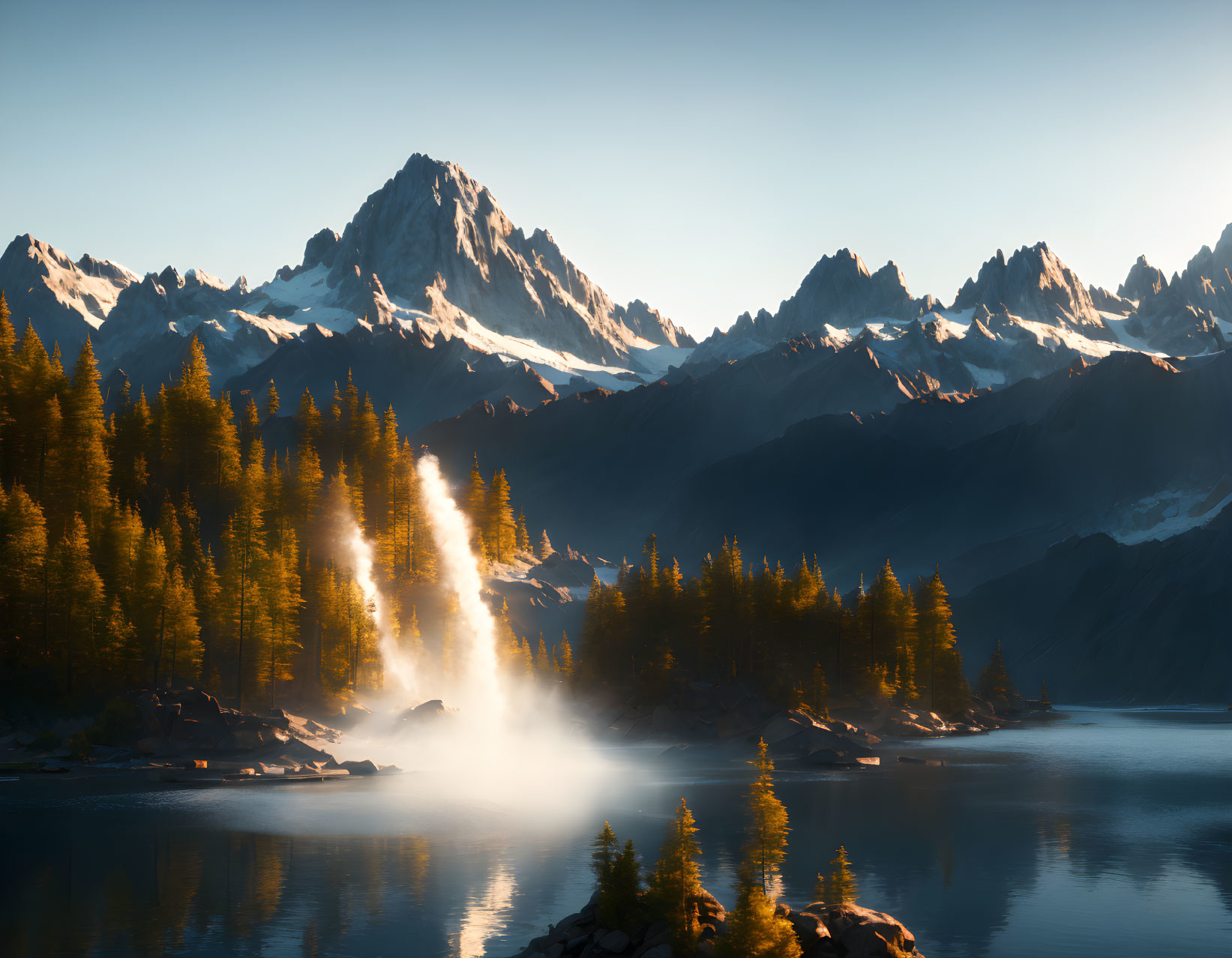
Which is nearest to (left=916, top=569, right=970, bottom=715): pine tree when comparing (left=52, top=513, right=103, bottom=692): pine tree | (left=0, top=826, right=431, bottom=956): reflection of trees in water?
(left=52, top=513, right=103, bottom=692): pine tree

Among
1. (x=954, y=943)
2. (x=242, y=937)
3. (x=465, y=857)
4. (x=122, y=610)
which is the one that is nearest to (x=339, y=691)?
(x=122, y=610)

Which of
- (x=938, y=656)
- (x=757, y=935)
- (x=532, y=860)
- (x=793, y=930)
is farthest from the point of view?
(x=938, y=656)

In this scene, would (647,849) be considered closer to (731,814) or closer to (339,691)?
(731,814)

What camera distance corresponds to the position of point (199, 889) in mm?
50562

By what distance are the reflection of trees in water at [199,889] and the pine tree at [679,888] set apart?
13.4 meters

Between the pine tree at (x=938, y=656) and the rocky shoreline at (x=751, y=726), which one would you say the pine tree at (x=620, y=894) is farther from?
the pine tree at (x=938, y=656)

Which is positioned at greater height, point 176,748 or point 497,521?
point 497,521

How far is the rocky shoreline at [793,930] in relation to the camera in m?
34.9

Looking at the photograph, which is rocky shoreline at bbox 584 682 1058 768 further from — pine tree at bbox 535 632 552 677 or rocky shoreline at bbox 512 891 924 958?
rocky shoreline at bbox 512 891 924 958

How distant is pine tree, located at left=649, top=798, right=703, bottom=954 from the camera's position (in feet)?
115

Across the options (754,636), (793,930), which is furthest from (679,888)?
(754,636)

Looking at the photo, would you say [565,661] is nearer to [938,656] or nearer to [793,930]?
[938,656]

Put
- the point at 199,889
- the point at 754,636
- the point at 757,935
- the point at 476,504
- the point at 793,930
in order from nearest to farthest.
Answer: the point at 757,935 → the point at 793,930 → the point at 199,889 → the point at 754,636 → the point at 476,504

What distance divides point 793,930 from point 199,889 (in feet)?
95.1
